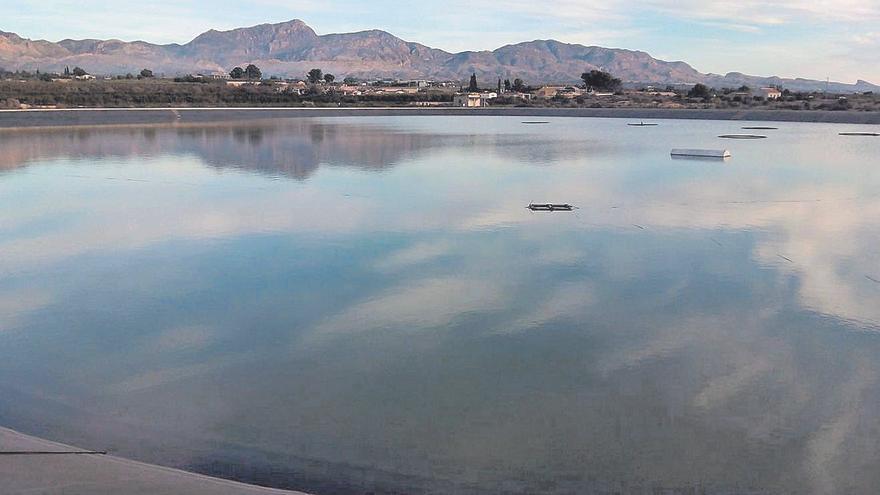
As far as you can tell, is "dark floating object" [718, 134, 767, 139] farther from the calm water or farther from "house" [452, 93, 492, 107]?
"house" [452, 93, 492, 107]

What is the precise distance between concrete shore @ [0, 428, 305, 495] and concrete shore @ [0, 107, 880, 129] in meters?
43.2

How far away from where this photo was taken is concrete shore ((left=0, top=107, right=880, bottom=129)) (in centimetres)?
4603

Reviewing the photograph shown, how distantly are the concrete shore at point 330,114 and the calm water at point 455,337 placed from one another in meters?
32.1

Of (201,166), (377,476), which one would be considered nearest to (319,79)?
(201,166)

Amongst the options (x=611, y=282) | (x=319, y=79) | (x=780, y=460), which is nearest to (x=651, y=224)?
(x=611, y=282)

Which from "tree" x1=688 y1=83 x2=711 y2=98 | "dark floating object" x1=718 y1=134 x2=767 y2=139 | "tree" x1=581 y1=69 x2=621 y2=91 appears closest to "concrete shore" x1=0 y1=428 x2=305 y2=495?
"dark floating object" x1=718 y1=134 x2=767 y2=139

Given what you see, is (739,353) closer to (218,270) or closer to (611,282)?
(611,282)

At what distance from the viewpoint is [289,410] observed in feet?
20.0

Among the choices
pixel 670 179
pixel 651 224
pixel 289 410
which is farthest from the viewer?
pixel 670 179

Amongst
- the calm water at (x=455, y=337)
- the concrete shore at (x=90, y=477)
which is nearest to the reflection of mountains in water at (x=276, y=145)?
the calm water at (x=455, y=337)

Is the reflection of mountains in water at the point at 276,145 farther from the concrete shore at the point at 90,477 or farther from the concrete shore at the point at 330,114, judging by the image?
the concrete shore at the point at 90,477

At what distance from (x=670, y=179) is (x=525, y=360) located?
1456cm

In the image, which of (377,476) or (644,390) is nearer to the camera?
(377,476)

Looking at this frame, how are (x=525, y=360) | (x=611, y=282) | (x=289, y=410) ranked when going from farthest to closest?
(x=611, y=282) → (x=525, y=360) → (x=289, y=410)
